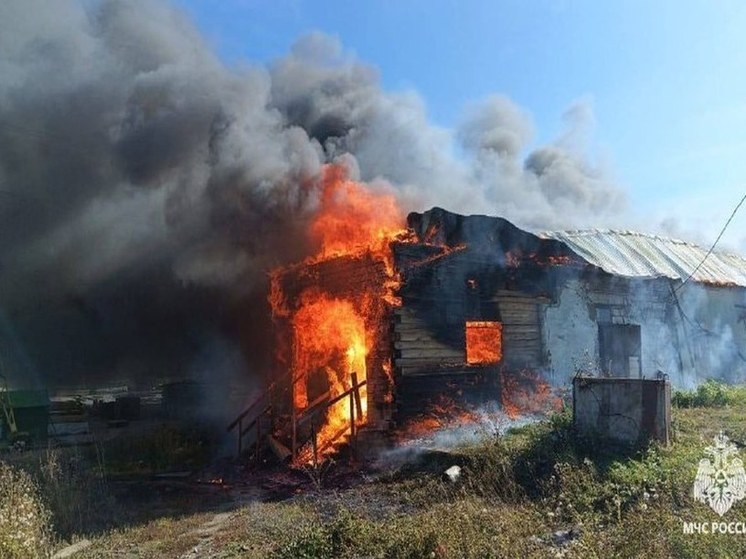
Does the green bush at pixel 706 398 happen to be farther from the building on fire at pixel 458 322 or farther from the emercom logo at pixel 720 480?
the emercom logo at pixel 720 480

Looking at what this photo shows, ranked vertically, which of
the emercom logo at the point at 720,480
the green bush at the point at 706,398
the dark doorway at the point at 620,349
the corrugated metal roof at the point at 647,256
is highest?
the corrugated metal roof at the point at 647,256

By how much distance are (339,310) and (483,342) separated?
358cm

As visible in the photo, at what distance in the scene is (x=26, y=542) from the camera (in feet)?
18.0

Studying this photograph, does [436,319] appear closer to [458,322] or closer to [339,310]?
[458,322]

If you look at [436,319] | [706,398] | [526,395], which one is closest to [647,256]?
[706,398]

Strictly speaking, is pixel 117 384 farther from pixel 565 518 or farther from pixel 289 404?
pixel 565 518

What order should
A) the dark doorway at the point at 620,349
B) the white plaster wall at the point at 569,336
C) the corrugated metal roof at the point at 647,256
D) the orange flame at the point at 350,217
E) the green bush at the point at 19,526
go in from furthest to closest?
the corrugated metal roof at the point at 647,256, the dark doorway at the point at 620,349, the white plaster wall at the point at 569,336, the orange flame at the point at 350,217, the green bush at the point at 19,526

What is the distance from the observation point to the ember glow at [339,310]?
479 inches

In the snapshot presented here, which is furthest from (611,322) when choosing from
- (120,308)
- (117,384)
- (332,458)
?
(117,384)

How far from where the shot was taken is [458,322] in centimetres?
1269

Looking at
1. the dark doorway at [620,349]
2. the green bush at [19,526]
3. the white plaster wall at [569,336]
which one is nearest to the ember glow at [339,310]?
the white plaster wall at [569,336]

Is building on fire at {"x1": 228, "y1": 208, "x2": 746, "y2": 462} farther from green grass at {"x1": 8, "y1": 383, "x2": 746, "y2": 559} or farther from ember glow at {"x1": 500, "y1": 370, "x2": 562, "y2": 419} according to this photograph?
green grass at {"x1": 8, "y1": 383, "x2": 746, "y2": 559}

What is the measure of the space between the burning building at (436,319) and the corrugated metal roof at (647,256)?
137 millimetres

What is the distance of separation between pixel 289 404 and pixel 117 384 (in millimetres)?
15052
